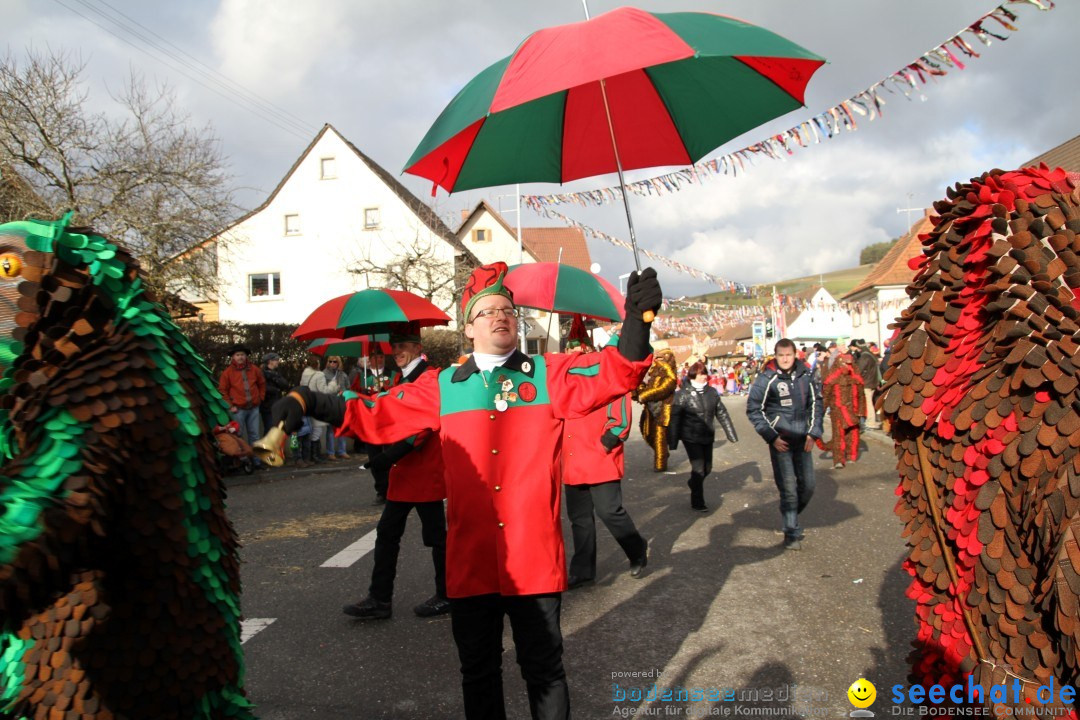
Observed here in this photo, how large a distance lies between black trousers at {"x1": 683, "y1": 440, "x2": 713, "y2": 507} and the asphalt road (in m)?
0.27

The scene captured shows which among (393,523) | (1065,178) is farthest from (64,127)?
(1065,178)

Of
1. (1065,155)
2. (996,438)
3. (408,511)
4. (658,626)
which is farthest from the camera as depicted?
(1065,155)

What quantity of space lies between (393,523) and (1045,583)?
3835 mm

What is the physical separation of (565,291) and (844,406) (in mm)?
6183

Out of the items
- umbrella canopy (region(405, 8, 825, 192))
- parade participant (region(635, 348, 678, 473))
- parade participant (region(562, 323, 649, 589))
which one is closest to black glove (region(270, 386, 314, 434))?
umbrella canopy (region(405, 8, 825, 192))

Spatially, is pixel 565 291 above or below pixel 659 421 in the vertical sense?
above

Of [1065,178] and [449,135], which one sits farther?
[449,135]

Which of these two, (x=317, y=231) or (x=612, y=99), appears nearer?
(x=612, y=99)

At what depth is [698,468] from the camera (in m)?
8.58

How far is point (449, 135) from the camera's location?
291 centimetres

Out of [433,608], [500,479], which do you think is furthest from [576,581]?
[500,479]

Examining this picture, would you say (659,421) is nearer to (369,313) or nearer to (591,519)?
(591,519)

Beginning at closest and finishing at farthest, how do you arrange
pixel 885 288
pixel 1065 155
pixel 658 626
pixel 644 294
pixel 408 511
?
1. pixel 644 294
2. pixel 658 626
3. pixel 408 511
4. pixel 1065 155
5. pixel 885 288

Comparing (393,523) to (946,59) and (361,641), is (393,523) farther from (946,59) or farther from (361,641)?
(946,59)
